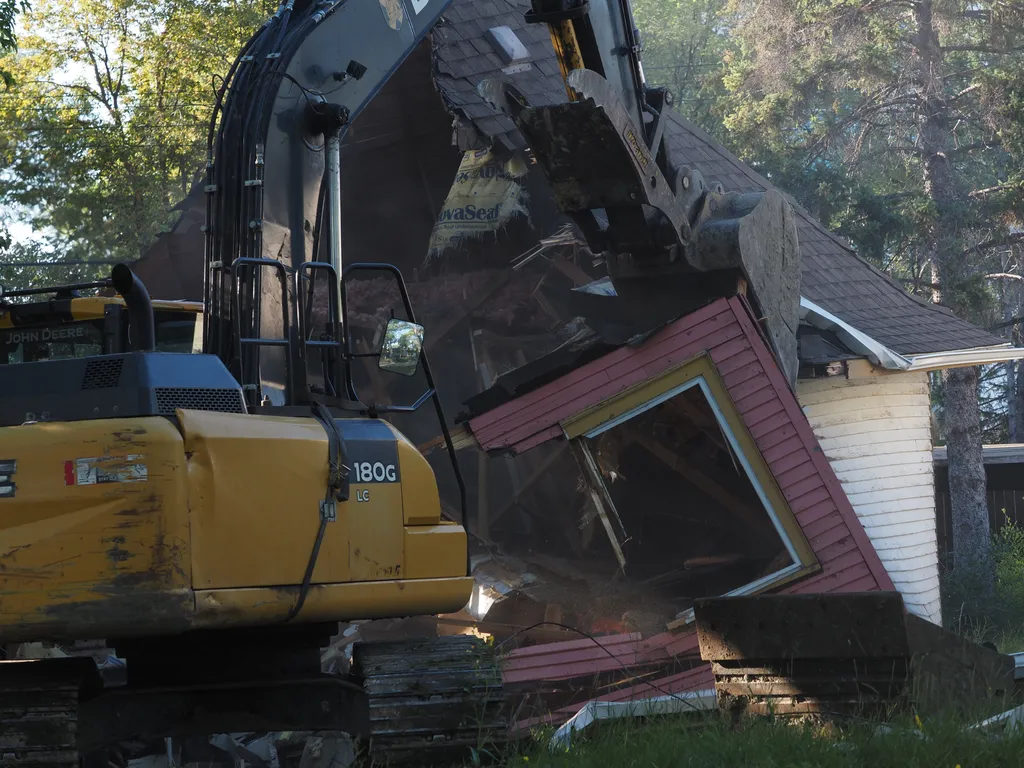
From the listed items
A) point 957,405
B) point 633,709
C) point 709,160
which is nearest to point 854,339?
point 709,160

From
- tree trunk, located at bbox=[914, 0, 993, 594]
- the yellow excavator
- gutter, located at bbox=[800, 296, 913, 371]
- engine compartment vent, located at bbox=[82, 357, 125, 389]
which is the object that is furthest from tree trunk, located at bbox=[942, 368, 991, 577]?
engine compartment vent, located at bbox=[82, 357, 125, 389]

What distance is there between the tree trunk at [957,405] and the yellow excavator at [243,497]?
1557 centimetres

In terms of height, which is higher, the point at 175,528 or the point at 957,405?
the point at 957,405

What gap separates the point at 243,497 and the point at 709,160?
12.4m

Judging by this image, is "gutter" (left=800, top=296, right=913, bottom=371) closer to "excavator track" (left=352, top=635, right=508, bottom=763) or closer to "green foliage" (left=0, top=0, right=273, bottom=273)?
"excavator track" (left=352, top=635, right=508, bottom=763)

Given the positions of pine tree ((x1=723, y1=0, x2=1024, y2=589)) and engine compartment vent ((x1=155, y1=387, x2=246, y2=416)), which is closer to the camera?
engine compartment vent ((x1=155, y1=387, x2=246, y2=416))

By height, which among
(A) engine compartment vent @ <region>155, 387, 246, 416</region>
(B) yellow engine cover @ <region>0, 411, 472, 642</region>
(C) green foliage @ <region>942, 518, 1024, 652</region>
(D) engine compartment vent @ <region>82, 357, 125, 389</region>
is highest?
(D) engine compartment vent @ <region>82, 357, 125, 389</region>

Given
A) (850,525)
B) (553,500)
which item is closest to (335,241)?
(850,525)

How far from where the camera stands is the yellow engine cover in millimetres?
4453

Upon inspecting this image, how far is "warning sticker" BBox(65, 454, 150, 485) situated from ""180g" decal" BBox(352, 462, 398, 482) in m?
0.98

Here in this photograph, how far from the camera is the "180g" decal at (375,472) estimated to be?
5203 millimetres

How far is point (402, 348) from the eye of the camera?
5.14 metres

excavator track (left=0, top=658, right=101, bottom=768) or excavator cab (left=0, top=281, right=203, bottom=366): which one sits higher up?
excavator cab (left=0, top=281, right=203, bottom=366)

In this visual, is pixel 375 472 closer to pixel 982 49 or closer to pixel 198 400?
pixel 198 400
